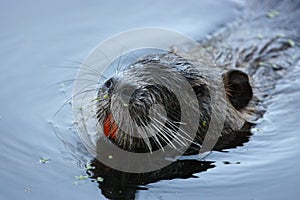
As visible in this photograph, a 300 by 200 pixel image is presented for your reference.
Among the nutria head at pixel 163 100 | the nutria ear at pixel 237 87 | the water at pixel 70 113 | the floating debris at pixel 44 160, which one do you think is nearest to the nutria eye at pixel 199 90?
the nutria head at pixel 163 100

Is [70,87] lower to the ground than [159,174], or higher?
higher

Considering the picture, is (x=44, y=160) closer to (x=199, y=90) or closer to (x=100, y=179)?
(x=100, y=179)

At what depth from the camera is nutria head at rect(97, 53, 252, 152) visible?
4328mm

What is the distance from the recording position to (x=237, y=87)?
507 cm

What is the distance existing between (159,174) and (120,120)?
0.65 metres

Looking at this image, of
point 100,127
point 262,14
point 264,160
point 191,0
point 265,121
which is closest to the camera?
point 100,127

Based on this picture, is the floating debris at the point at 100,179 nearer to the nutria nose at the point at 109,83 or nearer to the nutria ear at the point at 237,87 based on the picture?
the nutria nose at the point at 109,83

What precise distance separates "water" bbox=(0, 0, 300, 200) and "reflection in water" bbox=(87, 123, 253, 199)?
52 mm

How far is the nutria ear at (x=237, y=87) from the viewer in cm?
504

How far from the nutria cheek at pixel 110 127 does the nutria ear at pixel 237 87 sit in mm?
981

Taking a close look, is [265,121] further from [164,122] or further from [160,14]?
[160,14]

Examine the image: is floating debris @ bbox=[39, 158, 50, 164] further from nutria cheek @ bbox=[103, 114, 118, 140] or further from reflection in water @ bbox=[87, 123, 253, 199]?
nutria cheek @ bbox=[103, 114, 118, 140]

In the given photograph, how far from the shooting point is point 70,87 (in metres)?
5.75

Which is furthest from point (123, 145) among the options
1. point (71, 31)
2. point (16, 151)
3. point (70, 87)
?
point (71, 31)
